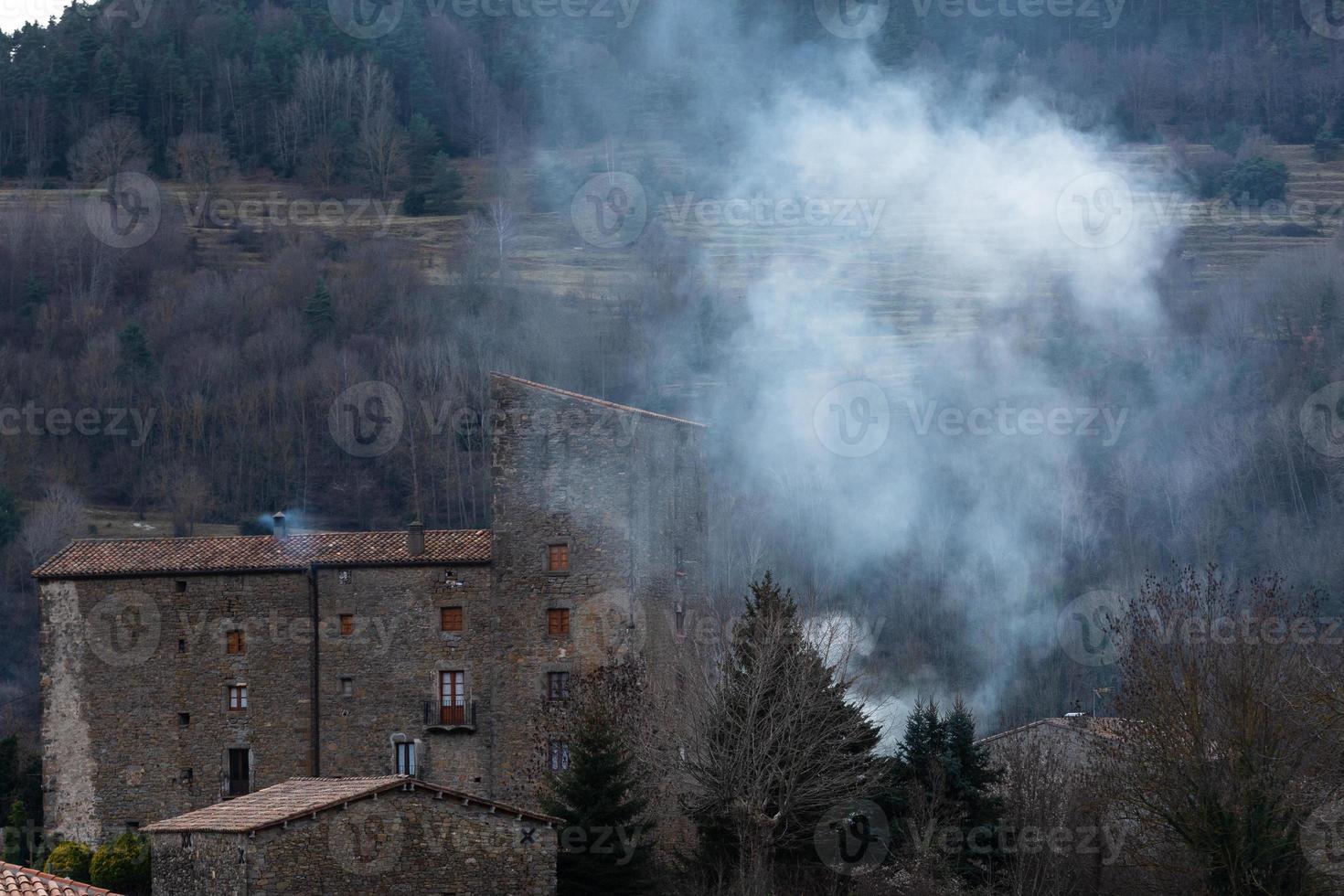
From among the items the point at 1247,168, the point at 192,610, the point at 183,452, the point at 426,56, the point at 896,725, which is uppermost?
the point at 426,56

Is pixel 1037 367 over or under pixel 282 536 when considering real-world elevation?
over

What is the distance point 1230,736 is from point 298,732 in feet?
69.4

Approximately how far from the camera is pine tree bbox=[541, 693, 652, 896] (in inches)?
1383

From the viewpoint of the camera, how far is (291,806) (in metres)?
34.0

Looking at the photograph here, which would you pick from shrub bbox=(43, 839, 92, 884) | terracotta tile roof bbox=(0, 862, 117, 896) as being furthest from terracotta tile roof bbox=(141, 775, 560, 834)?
shrub bbox=(43, 839, 92, 884)

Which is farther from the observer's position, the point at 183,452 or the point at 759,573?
the point at 183,452

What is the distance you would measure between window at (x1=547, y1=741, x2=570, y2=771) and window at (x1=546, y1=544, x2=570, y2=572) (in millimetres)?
3913

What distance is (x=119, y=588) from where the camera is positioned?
43938mm

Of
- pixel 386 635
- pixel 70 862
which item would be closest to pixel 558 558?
pixel 386 635

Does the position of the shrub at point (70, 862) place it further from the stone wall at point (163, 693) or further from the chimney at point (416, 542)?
the chimney at point (416, 542)

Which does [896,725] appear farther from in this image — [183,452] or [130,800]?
[183,452]

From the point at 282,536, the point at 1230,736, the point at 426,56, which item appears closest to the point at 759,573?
the point at 282,536

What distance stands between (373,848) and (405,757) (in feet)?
31.7

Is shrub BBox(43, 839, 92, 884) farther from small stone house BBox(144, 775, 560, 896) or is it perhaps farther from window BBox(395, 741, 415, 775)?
small stone house BBox(144, 775, 560, 896)
